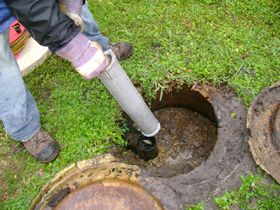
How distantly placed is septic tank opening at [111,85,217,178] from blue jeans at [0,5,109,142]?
3.74ft

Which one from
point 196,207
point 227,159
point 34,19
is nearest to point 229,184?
point 227,159

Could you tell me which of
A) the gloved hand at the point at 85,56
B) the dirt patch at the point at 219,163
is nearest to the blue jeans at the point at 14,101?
the gloved hand at the point at 85,56

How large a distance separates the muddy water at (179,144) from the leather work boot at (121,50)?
104 centimetres

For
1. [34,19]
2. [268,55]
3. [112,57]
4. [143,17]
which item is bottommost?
[268,55]

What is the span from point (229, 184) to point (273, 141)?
2.19ft

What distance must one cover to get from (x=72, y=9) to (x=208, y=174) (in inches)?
82.3

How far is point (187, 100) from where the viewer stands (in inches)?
109

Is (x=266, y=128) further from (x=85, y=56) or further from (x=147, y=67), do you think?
(x=85, y=56)

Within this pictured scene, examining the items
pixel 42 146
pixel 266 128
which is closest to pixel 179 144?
pixel 266 128

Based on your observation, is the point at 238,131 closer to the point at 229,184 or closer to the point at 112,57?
the point at 229,184

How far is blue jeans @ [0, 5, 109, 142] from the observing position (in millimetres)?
1743

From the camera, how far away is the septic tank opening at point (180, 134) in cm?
245

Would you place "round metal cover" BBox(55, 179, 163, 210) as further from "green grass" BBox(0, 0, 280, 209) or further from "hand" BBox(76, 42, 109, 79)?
"hand" BBox(76, 42, 109, 79)

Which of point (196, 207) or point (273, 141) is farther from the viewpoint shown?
point (273, 141)
